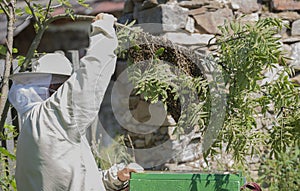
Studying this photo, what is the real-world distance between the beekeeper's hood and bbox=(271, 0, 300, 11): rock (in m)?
2.50

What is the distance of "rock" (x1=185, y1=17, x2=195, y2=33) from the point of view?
447 cm

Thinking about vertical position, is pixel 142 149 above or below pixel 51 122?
below

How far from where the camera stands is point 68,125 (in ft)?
7.77

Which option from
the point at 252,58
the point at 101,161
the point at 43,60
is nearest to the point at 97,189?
the point at 43,60

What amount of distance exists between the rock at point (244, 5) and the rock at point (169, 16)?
1.38ft

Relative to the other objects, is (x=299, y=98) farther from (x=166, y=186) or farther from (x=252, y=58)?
(x=166, y=186)

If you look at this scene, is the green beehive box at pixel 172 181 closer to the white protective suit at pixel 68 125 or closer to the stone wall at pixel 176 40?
the white protective suit at pixel 68 125

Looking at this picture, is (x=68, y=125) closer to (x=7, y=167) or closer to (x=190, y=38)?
(x=7, y=167)

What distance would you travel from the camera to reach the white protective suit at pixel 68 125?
2344 mm

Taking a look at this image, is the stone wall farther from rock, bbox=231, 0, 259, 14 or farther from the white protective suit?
the white protective suit

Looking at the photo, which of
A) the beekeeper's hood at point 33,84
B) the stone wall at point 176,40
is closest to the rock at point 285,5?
the stone wall at point 176,40

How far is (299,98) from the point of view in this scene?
3.01 m

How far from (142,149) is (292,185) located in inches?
40.9

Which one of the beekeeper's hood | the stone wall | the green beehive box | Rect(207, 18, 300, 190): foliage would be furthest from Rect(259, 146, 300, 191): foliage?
the beekeeper's hood
